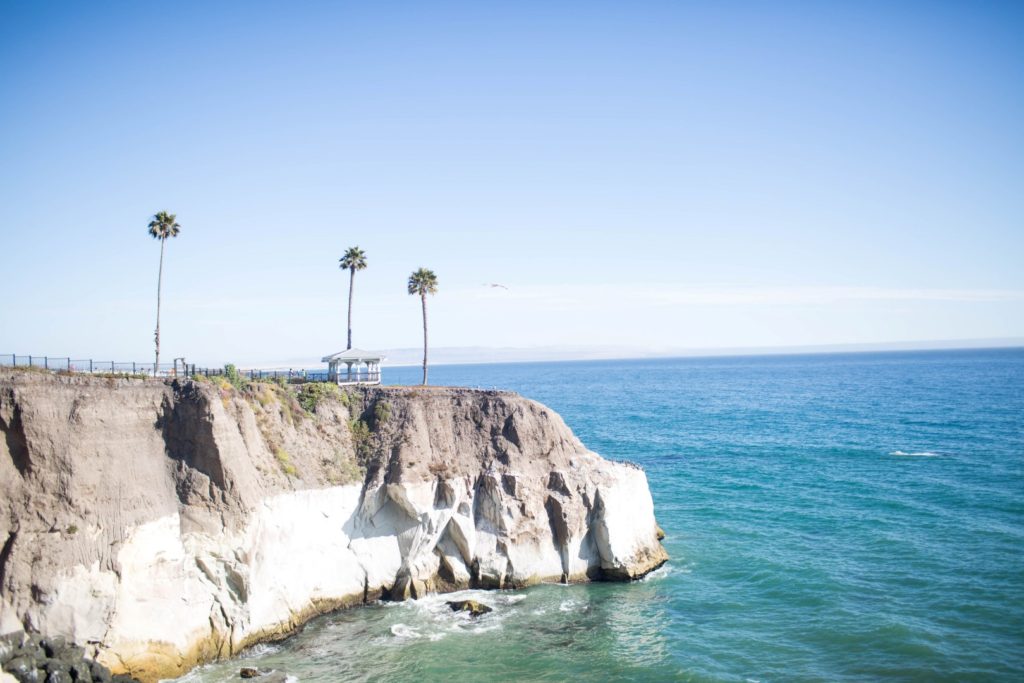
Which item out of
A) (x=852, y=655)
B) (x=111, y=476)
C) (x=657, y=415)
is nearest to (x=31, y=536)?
(x=111, y=476)

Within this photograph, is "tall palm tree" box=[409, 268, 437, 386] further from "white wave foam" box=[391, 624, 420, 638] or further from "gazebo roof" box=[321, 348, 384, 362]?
"white wave foam" box=[391, 624, 420, 638]

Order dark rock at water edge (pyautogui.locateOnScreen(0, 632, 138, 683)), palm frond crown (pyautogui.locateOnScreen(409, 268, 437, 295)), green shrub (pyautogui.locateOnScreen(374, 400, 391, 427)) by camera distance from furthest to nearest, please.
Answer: palm frond crown (pyautogui.locateOnScreen(409, 268, 437, 295)) → green shrub (pyautogui.locateOnScreen(374, 400, 391, 427)) → dark rock at water edge (pyautogui.locateOnScreen(0, 632, 138, 683))

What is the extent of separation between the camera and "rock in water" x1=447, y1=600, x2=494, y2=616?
33250 mm

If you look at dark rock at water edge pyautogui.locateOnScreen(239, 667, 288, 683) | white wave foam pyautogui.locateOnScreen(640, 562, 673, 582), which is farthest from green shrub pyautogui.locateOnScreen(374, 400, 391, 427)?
white wave foam pyautogui.locateOnScreen(640, 562, 673, 582)

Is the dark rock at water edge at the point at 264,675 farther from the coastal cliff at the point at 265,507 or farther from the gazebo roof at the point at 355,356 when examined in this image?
the gazebo roof at the point at 355,356

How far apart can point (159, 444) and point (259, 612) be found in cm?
871

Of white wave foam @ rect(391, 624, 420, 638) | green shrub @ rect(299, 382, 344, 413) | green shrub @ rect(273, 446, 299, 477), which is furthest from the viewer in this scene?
green shrub @ rect(299, 382, 344, 413)

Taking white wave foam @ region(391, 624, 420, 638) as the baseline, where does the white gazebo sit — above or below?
above

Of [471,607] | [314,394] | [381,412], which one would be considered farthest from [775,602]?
[314,394]

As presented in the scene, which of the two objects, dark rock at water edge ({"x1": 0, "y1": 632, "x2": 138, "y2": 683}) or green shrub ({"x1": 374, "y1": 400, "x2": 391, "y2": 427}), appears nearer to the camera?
dark rock at water edge ({"x1": 0, "y1": 632, "x2": 138, "y2": 683})

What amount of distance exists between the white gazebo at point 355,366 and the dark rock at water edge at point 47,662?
77.4 ft

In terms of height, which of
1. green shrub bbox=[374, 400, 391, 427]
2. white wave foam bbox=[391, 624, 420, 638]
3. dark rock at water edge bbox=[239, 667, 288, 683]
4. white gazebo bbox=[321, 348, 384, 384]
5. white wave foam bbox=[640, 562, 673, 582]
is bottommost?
dark rock at water edge bbox=[239, 667, 288, 683]

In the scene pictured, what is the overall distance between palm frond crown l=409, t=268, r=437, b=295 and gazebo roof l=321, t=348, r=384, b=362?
980 centimetres

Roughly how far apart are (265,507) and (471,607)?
10.8 metres
